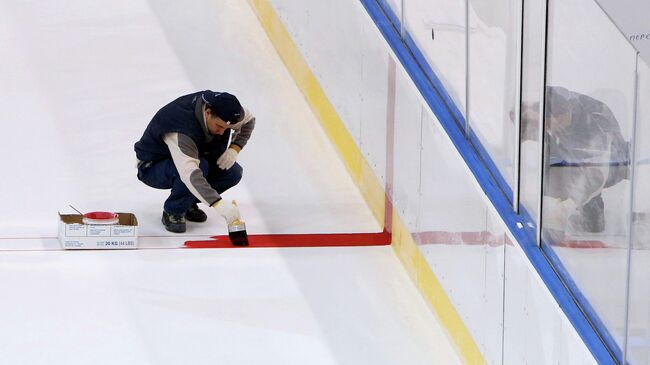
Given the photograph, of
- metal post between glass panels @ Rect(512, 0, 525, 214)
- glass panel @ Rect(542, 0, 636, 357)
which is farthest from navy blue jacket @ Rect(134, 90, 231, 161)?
glass panel @ Rect(542, 0, 636, 357)

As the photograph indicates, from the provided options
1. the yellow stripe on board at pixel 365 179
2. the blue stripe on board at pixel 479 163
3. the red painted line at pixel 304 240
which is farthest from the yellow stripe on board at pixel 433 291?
the blue stripe on board at pixel 479 163

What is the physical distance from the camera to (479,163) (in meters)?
4.74

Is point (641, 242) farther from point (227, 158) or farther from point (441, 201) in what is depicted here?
point (227, 158)

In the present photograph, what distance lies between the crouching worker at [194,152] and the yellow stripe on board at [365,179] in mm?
614

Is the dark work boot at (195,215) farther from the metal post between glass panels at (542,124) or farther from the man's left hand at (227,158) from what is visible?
the metal post between glass panels at (542,124)

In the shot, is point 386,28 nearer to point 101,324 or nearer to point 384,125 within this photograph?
point 384,125

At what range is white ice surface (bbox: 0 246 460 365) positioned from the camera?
186 inches

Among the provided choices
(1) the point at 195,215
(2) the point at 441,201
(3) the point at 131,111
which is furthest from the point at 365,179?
(3) the point at 131,111

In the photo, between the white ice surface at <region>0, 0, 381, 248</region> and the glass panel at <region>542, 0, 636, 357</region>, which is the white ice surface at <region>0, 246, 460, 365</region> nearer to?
the white ice surface at <region>0, 0, 381, 248</region>

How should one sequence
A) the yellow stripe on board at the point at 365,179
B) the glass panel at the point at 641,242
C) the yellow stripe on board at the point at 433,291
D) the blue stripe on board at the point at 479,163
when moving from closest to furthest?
the glass panel at the point at 641,242 → the blue stripe on board at the point at 479,163 → the yellow stripe on board at the point at 433,291 → the yellow stripe on board at the point at 365,179

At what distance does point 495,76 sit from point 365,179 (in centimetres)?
175

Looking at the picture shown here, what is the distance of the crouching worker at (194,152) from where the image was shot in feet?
18.2

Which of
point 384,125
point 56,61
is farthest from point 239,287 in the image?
point 56,61

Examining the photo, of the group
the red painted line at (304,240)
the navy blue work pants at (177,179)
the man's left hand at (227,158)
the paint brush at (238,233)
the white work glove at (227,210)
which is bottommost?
the red painted line at (304,240)
